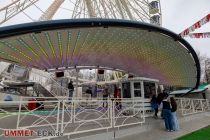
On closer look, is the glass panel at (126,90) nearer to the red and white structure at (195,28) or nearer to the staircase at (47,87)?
the red and white structure at (195,28)

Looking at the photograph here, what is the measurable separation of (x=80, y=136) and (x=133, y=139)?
1.93 m

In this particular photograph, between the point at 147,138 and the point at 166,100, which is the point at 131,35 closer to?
the point at 166,100

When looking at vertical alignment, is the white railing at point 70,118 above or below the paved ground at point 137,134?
above

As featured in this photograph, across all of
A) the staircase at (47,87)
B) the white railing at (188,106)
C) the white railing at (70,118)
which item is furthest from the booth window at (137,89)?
the staircase at (47,87)

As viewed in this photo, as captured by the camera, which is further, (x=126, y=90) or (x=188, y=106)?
(x=188, y=106)

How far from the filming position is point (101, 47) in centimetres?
952

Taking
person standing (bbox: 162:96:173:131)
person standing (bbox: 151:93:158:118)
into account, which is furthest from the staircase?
person standing (bbox: 162:96:173:131)

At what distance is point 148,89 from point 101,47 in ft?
13.1

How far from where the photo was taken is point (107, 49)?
32.4 feet

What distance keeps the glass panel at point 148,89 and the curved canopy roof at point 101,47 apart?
166 cm

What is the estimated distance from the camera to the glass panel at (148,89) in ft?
36.2

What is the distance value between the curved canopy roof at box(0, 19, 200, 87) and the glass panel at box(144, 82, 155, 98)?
5.45ft

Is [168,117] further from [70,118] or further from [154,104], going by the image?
[70,118]

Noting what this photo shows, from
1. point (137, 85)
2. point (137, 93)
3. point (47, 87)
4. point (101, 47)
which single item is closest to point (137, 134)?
point (137, 93)
